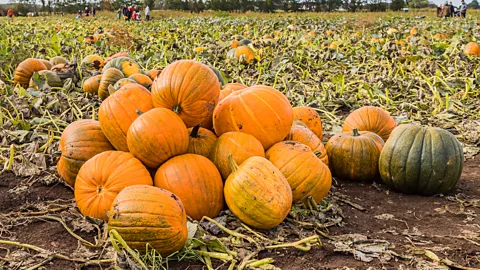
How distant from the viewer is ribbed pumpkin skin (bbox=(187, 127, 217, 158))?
314 cm

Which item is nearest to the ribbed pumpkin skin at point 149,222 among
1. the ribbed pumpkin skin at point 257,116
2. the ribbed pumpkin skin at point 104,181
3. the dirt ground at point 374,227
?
the dirt ground at point 374,227

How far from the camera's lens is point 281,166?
9.98 feet

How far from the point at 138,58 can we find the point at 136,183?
5682 mm

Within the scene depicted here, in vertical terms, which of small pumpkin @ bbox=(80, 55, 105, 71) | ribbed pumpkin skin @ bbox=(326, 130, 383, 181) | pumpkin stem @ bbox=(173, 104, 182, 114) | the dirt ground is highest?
small pumpkin @ bbox=(80, 55, 105, 71)

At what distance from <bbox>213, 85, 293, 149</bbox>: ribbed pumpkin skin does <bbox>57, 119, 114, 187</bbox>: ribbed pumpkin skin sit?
799mm

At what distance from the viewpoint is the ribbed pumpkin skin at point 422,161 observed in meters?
3.51

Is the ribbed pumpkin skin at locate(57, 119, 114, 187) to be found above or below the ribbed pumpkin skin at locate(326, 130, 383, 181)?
above

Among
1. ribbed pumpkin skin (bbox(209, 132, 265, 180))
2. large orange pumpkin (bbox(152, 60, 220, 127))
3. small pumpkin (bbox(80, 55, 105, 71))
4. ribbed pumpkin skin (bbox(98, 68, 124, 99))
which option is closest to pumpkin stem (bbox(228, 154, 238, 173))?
ribbed pumpkin skin (bbox(209, 132, 265, 180))

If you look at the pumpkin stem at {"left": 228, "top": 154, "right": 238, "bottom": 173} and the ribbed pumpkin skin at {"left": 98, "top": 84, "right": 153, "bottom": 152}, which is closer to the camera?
the pumpkin stem at {"left": 228, "top": 154, "right": 238, "bottom": 173}

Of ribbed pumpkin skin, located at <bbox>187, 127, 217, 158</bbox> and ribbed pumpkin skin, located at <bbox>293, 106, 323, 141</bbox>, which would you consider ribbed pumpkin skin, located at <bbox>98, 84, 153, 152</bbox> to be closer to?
ribbed pumpkin skin, located at <bbox>187, 127, 217, 158</bbox>

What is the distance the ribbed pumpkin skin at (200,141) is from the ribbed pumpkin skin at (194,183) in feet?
0.67

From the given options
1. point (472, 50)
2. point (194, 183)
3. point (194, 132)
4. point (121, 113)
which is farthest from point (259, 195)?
point (472, 50)

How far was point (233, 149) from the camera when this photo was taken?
9.87ft

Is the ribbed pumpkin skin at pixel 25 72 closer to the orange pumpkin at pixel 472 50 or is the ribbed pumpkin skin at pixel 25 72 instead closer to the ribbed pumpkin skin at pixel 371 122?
the ribbed pumpkin skin at pixel 371 122
